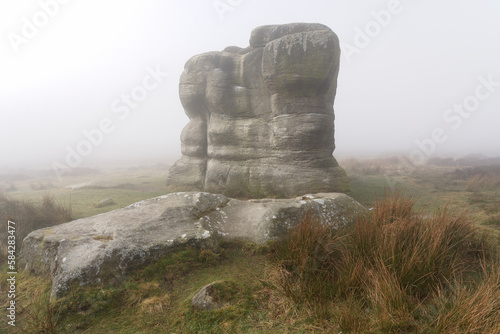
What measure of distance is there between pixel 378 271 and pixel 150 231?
4.13 m

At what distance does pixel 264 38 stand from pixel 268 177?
23.2 feet

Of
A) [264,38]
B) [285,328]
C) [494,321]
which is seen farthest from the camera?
[264,38]

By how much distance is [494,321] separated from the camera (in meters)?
2.22

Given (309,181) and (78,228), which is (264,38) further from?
(78,228)

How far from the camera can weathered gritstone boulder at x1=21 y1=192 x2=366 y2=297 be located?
12.5 ft

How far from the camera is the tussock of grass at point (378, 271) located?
2.55m

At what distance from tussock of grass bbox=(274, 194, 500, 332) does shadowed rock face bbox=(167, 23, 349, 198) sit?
6.58 m

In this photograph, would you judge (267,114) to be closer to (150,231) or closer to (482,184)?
(150,231)

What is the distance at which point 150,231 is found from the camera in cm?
486

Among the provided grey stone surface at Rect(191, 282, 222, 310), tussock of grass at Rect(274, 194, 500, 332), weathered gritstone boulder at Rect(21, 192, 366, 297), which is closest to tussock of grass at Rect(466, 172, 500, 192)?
weathered gritstone boulder at Rect(21, 192, 366, 297)

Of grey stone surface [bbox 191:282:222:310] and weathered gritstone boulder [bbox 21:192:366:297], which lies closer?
grey stone surface [bbox 191:282:222:310]

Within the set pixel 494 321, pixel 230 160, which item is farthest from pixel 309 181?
pixel 494 321

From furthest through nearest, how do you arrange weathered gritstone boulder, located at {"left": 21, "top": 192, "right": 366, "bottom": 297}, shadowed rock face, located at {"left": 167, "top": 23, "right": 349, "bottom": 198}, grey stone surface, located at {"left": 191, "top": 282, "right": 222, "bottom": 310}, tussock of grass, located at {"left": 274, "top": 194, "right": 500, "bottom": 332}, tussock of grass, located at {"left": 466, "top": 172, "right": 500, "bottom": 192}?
1. tussock of grass, located at {"left": 466, "top": 172, "right": 500, "bottom": 192}
2. shadowed rock face, located at {"left": 167, "top": 23, "right": 349, "bottom": 198}
3. weathered gritstone boulder, located at {"left": 21, "top": 192, "right": 366, "bottom": 297}
4. grey stone surface, located at {"left": 191, "top": 282, "right": 222, "bottom": 310}
5. tussock of grass, located at {"left": 274, "top": 194, "right": 500, "bottom": 332}

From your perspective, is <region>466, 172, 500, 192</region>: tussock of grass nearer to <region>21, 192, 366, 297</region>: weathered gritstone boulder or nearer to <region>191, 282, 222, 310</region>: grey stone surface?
<region>21, 192, 366, 297</region>: weathered gritstone boulder
